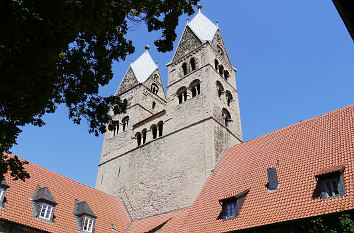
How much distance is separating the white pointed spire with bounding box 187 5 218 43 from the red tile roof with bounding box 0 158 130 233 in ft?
43.8

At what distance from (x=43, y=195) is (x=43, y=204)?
44cm

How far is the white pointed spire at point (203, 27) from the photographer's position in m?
23.8

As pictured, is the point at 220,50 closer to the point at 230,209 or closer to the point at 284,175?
the point at 284,175

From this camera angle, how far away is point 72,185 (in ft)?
58.2

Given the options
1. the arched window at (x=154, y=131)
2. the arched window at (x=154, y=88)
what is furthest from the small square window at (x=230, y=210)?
the arched window at (x=154, y=88)

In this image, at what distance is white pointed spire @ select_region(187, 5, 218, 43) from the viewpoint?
939 inches

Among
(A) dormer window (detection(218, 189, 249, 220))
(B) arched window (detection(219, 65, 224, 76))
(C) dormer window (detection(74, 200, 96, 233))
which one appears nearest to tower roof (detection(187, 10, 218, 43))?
(B) arched window (detection(219, 65, 224, 76))

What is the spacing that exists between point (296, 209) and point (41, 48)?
358 inches

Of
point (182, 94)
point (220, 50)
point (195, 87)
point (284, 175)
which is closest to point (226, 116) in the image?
point (195, 87)

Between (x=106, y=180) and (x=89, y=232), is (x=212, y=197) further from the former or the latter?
(x=106, y=180)

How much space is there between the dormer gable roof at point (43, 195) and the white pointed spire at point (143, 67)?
14386 millimetres

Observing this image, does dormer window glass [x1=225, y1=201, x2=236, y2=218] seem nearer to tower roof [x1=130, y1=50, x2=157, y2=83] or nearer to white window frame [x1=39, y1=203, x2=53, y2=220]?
white window frame [x1=39, y1=203, x2=53, y2=220]

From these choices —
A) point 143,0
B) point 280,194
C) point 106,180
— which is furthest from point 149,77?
point 143,0

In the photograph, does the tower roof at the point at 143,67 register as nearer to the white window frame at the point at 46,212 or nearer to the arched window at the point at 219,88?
the arched window at the point at 219,88
